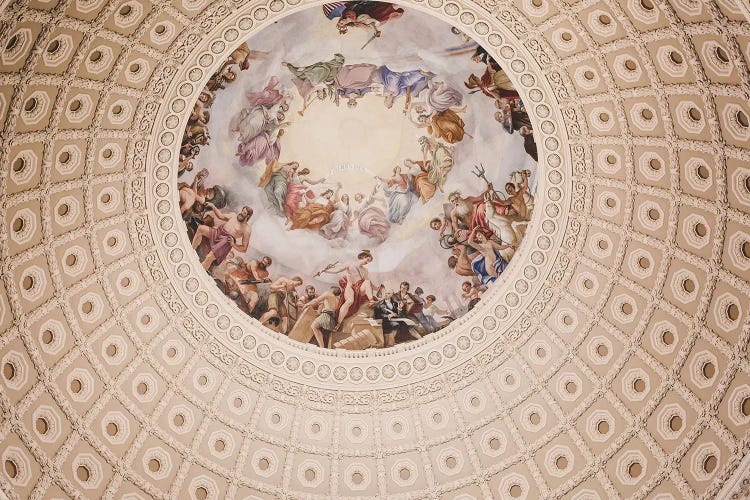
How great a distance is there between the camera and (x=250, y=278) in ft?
84.1

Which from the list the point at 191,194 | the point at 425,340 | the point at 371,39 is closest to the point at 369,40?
the point at 371,39

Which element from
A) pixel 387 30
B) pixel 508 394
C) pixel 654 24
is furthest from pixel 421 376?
pixel 654 24

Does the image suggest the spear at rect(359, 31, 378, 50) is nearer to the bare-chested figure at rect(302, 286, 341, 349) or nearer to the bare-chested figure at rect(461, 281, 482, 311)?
the bare-chested figure at rect(302, 286, 341, 349)

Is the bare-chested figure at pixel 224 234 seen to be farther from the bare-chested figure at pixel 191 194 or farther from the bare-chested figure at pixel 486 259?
the bare-chested figure at pixel 486 259

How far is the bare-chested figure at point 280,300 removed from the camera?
25234 millimetres

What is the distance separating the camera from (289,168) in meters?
26.5

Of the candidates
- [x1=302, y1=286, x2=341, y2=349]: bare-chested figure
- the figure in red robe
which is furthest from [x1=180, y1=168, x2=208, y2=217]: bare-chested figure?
the figure in red robe

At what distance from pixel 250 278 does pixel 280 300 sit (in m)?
1.17

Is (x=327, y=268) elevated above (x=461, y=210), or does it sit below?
below

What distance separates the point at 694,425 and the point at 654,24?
959cm

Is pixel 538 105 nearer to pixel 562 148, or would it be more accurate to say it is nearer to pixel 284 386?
pixel 562 148

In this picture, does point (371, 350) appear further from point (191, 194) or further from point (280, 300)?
point (191, 194)

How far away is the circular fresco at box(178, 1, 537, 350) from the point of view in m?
23.8

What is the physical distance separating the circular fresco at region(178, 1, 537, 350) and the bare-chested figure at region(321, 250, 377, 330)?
0.05 meters
